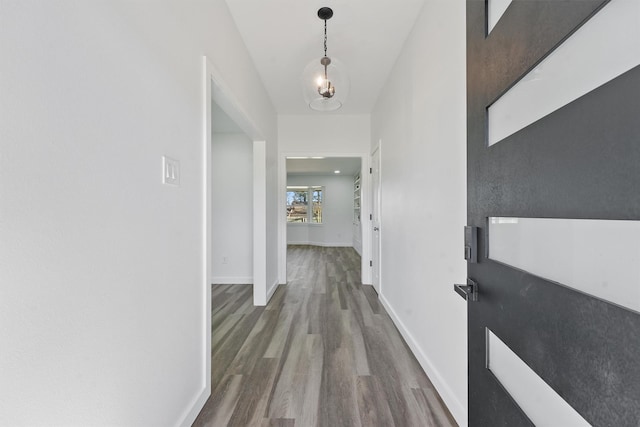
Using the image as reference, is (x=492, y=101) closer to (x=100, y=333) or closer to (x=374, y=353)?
(x=100, y=333)

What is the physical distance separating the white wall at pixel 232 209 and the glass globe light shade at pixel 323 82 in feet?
7.67

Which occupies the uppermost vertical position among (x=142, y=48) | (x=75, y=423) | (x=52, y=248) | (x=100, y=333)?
(x=142, y=48)

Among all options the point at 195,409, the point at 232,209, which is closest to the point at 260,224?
the point at 232,209

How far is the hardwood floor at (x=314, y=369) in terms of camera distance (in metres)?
1.47

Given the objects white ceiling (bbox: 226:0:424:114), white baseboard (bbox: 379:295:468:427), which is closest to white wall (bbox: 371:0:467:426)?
white baseboard (bbox: 379:295:468:427)

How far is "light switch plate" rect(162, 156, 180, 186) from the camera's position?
1.16 meters

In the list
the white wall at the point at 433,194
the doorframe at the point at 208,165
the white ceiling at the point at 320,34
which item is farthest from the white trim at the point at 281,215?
the white wall at the point at 433,194

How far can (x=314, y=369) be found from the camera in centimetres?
189

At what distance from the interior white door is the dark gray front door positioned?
8.76 feet

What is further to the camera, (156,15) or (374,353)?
(374,353)

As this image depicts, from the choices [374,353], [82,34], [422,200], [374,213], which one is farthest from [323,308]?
[82,34]

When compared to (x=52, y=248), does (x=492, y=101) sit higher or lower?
higher

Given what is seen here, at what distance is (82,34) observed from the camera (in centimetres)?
77

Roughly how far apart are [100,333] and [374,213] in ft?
10.8
